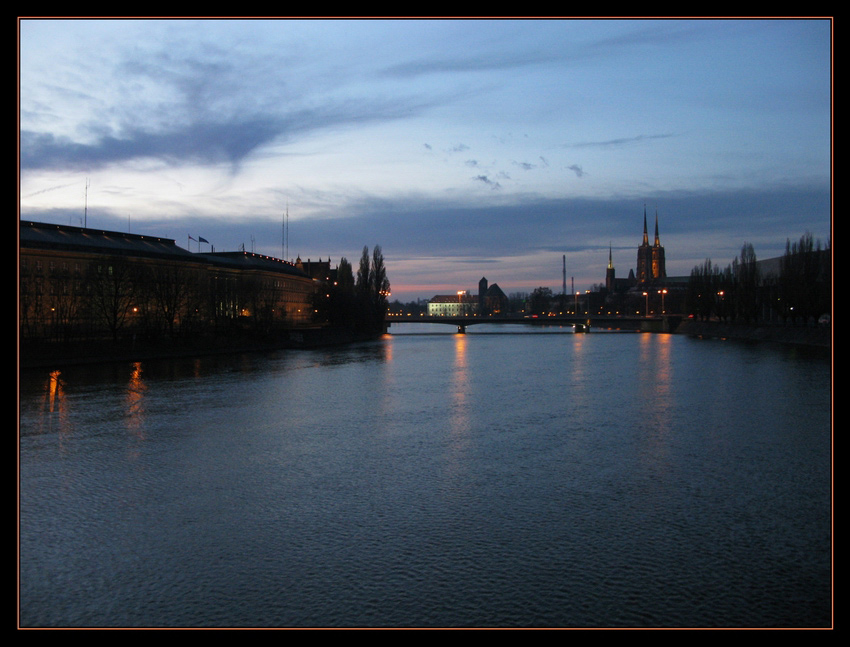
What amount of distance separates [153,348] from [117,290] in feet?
20.3

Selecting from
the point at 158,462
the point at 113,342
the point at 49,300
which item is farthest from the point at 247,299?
the point at 158,462

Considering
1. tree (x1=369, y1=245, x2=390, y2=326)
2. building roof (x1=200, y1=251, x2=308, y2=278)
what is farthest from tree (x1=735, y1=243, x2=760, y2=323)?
building roof (x1=200, y1=251, x2=308, y2=278)

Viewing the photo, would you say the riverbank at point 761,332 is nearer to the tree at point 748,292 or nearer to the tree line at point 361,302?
the tree at point 748,292

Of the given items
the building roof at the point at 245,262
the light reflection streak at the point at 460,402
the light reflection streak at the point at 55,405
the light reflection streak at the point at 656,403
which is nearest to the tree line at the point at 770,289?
the light reflection streak at the point at 656,403

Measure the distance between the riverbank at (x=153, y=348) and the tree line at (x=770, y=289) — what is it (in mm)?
43231

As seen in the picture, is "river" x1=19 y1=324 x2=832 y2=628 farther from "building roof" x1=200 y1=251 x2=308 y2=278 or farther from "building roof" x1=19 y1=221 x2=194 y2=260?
"building roof" x1=200 y1=251 x2=308 y2=278

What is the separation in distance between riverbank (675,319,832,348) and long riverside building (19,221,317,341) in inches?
1812

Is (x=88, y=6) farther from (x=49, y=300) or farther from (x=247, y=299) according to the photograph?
(x=247, y=299)

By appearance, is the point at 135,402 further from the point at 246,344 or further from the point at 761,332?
the point at 761,332

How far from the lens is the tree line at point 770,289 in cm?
6700

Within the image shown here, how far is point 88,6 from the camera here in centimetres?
613

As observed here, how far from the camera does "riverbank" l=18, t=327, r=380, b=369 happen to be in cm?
4038

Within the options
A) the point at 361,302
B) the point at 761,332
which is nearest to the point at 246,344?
the point at 361,302
